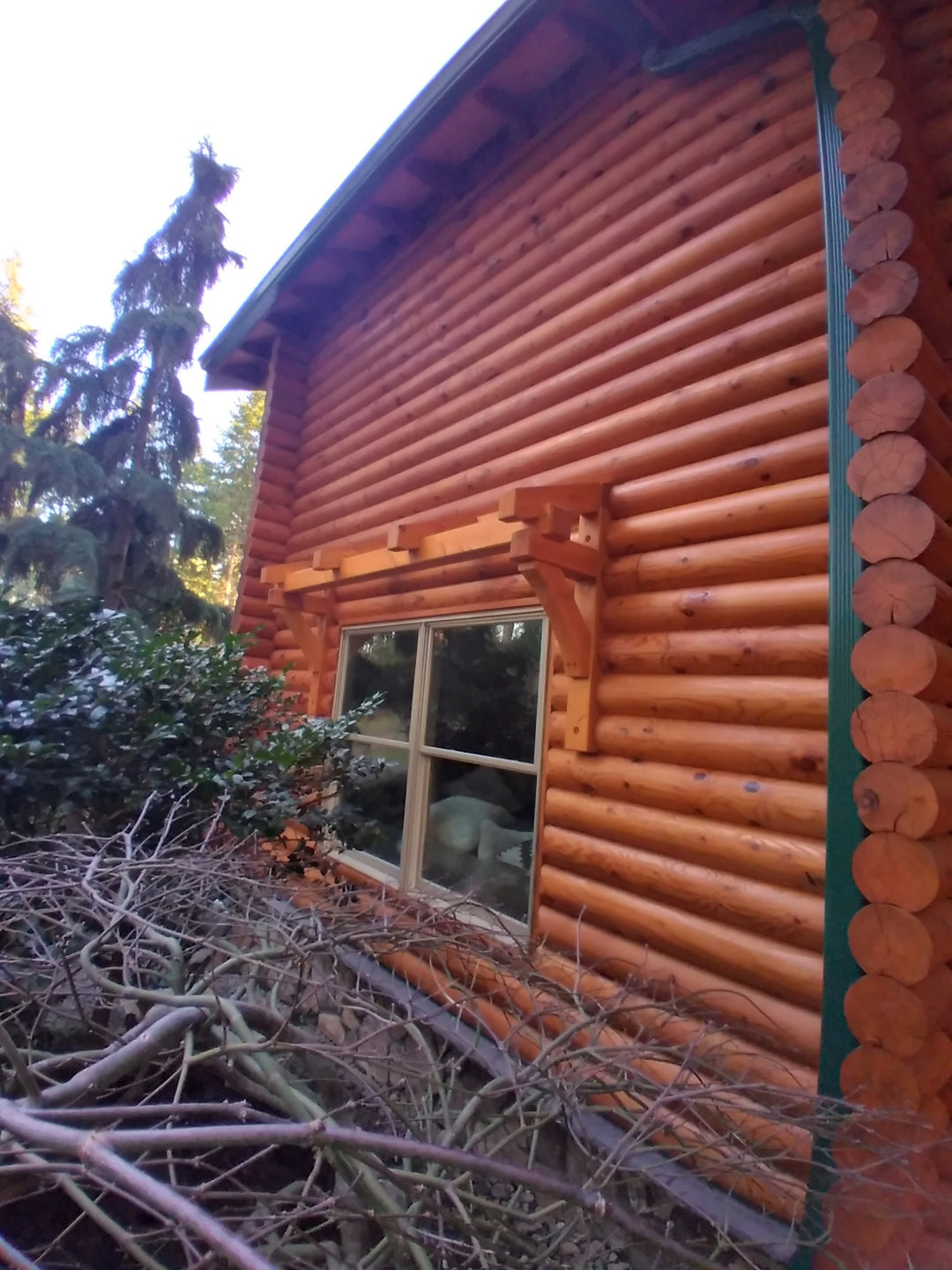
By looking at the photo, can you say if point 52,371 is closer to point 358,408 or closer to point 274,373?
point 274,373

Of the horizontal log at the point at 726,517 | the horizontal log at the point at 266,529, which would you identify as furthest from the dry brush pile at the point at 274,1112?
the horizontal log at the point at 266,529

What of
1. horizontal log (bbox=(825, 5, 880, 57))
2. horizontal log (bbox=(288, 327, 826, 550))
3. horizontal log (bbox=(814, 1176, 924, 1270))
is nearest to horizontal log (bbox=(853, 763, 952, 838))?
horizontal log (bbox=(814, 1176, 924, 1270))

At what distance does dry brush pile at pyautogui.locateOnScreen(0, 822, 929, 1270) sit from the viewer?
4.42 ft

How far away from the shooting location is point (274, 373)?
7.24 metres

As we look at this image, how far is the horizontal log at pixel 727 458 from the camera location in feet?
9.48

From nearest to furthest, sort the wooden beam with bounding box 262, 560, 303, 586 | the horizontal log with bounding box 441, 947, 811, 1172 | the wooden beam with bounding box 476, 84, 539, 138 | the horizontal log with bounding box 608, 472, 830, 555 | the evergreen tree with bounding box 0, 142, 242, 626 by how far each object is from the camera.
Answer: the horizontal log with bounding box 441, 947, 811, 1172 → the horizontal log with bounding box 608, 472, 830, 555 → the wooden beam with bounding box 476, 84, 539, 138 → the wooden beam with bounding box 262, 560, 303, 586 → the evergreen tree with bounding box 0, 142, 242, 626

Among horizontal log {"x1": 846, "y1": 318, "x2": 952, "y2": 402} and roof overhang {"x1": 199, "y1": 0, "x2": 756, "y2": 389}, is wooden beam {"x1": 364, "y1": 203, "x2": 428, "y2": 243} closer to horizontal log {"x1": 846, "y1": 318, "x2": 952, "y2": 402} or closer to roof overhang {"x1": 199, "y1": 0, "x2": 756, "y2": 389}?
roof overhang {"x1": 199, "y1": 0, "x2": 756, "y2": 389}

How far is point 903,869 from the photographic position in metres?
2.13

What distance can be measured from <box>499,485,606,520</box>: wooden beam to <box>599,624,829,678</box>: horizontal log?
63 cm

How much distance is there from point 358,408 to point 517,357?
2160 mm

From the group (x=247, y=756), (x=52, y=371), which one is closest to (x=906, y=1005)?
(x=247, y=756)

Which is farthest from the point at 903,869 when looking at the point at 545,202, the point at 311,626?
the point at 311,626

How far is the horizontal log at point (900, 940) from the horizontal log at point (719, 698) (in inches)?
26.2

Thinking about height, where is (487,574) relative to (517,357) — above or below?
below
